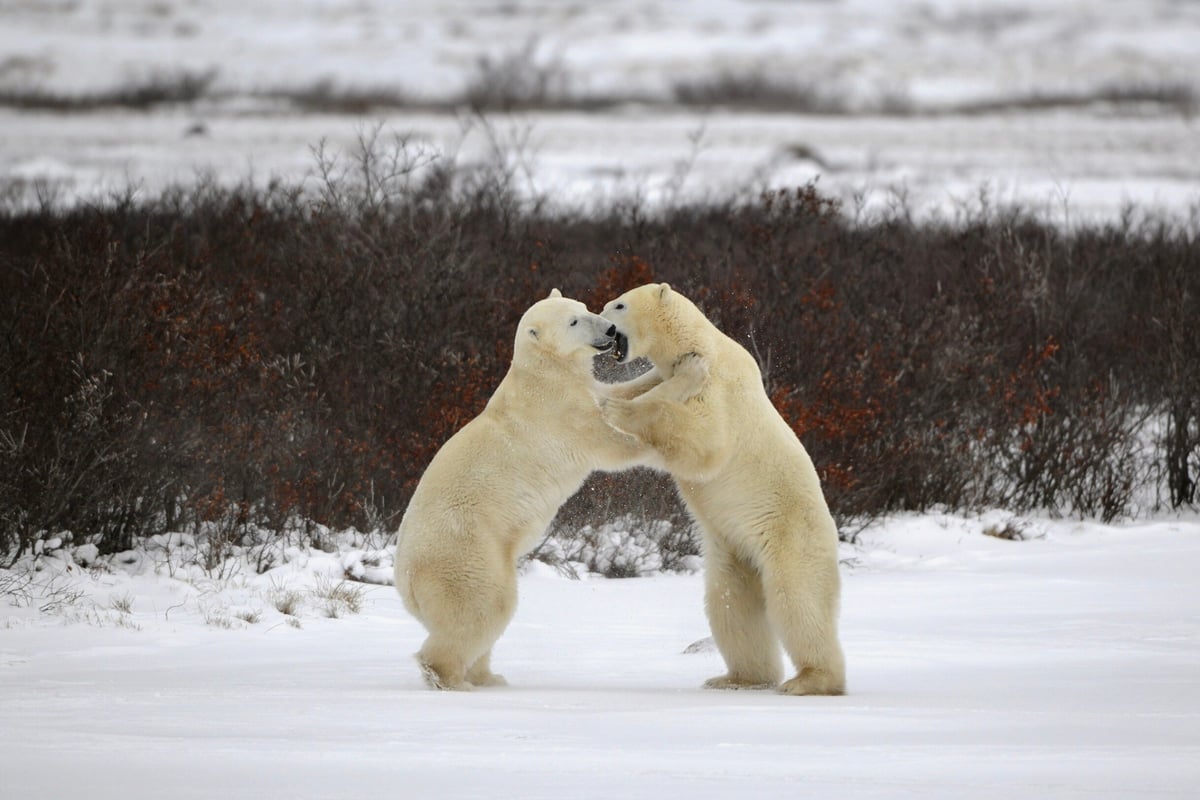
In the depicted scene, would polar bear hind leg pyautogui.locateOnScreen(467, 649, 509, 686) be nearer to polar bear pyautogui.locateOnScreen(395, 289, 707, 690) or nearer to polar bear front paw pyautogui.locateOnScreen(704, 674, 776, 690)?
polar bear pyautogui.locateOnScreen(395, 289, 707, 690)

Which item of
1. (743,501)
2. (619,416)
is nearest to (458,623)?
(619,416)

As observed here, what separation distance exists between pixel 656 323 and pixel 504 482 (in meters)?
0.77

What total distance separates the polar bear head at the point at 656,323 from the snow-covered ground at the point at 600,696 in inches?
44.1

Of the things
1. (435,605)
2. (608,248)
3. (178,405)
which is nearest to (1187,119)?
(608,248)

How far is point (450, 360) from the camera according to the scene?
28.3 ft

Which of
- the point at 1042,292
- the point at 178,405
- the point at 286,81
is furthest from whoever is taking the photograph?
the point at 286,81

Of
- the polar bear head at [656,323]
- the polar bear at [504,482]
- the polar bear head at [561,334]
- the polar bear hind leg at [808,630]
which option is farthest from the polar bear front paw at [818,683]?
the polar bear head at [561,334]

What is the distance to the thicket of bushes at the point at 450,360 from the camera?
705cm

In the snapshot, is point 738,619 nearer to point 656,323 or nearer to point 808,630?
point 808,630

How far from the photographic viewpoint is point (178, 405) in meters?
7.68

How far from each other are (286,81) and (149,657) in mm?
44734

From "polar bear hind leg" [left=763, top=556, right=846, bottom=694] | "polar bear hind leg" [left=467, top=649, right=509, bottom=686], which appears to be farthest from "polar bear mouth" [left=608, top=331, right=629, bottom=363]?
"polar bear hind leg" [left=467, top=649, right=509, bottom=686]

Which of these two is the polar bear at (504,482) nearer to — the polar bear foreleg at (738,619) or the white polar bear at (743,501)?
the white polar bear at (743,501)

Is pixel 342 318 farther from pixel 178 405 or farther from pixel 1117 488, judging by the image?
pixel 1117 488
